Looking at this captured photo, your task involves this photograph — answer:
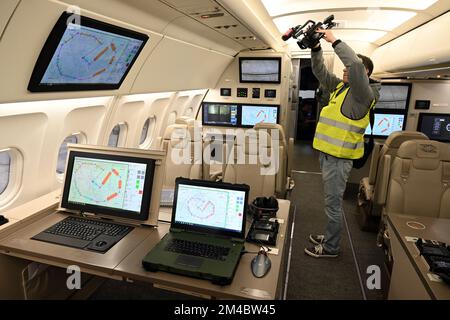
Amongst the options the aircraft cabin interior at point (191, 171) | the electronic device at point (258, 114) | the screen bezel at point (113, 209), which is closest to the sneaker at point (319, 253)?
the aircraft cabin interior at point (191, 171)

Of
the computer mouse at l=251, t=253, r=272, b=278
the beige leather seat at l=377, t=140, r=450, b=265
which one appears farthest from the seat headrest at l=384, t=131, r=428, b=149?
the computer mouse at l=251, t=253, r=272, b=278

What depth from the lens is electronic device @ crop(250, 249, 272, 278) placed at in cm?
168

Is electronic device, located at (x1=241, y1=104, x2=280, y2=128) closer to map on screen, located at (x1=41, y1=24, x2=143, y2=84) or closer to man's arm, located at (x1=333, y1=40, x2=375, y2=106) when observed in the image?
man's arm, located at (x1=333, y1=40, x2=375, y2=106)

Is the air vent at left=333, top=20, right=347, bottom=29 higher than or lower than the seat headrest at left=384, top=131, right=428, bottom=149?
higher

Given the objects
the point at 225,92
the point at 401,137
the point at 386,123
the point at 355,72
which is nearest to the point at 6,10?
the point at 355,72

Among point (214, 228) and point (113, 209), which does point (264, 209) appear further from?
point (113, 209)

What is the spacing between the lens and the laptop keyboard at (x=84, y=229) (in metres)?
2.03

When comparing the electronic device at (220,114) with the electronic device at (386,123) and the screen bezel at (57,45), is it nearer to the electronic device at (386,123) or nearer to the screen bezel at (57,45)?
the electronic device at (386,123)

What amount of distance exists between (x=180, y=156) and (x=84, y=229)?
1856mm

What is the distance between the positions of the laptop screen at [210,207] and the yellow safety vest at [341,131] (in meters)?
1.44

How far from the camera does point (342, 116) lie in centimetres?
295

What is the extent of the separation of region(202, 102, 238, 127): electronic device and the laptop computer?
148 inches

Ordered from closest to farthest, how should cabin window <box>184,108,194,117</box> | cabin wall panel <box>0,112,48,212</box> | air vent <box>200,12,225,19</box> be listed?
cabin wall panel <box>0,112,48,212</box> → air vent <box>200,12,225,19</box> → cabin window <box>184,108,194,117</box>

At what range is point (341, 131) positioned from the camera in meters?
2.97
